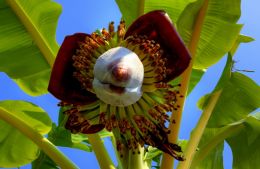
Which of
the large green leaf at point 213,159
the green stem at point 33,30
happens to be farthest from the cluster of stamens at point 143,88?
the large green leaf at point 213,159

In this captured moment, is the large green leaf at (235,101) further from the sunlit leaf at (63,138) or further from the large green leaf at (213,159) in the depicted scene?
the sunlit leaf at (63,138)

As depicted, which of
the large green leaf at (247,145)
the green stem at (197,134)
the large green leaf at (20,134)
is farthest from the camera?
the large green leaf at (20,134)

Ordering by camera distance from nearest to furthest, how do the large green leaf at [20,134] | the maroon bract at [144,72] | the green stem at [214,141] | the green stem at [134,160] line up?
the maroon bract at [144,72] < the green stem at [134,160] < the green stem at [214,141] < the large green leaf at [20,134]

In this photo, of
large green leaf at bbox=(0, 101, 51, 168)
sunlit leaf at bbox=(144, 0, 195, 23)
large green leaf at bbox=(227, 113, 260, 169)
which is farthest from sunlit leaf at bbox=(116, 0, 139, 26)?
large green leaf at bbox=(227, 113, 260, 169)

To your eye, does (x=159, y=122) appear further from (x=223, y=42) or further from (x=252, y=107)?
(x=252, y=107)

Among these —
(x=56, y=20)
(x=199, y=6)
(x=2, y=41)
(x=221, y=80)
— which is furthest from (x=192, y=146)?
(x=2, y=41)

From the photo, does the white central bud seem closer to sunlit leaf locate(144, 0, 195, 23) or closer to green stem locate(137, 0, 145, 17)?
green stem locate(137, 0, 145, 17)
